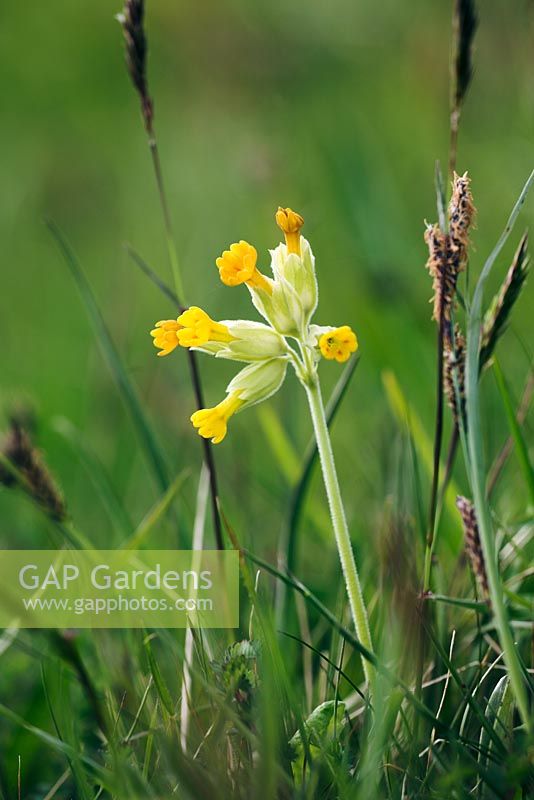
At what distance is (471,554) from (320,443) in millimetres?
222

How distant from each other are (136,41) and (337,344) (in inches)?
23.4

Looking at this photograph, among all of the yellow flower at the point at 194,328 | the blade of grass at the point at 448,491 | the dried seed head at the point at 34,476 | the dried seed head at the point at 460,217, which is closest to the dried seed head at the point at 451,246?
the dried seed head at the point at 460,217

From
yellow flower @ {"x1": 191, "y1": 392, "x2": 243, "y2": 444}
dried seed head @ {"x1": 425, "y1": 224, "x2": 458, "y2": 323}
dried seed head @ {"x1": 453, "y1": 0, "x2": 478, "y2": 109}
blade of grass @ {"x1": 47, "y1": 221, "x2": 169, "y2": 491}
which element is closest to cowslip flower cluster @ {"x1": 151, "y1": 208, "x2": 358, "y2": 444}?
yellow flower @ {"x1": 191, "y1": 392, "x2": 243, "y2": 444}

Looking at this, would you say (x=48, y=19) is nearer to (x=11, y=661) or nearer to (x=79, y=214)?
(x=79, y=214)

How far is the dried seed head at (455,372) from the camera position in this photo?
41.9 inches

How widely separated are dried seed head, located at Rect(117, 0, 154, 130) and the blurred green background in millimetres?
656

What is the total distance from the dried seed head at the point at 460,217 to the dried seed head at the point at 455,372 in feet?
0.35

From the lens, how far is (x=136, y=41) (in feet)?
4.19

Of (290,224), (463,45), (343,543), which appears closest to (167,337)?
(290,224)

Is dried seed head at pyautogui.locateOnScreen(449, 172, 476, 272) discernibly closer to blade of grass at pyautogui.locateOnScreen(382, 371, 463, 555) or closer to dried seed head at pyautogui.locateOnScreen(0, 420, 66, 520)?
blade of grass at pyautogui.locateOnScreen(382, 371, 463, 555)

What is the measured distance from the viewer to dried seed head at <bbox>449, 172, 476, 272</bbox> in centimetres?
95

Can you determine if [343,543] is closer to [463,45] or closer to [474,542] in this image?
[474,542]

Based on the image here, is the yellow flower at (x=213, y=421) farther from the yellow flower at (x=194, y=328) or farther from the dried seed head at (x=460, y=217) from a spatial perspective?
the dried seed head at (x=460, y=217)

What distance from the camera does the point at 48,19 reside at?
226 inches
